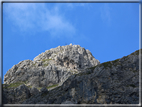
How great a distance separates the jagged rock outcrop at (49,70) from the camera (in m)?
142

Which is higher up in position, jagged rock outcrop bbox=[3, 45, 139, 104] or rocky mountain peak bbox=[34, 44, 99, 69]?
rocky mountain peak bbox=[34, 44, 99, 69]

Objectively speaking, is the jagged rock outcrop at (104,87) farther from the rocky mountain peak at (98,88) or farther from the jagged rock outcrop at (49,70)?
the jagged rock outcrop at (49,70)

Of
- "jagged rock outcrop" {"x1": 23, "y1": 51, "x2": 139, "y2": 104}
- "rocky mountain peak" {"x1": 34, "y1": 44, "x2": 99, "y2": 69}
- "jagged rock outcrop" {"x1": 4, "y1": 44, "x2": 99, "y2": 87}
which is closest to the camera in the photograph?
"jagged rock outcrop" {"x1": 23, "y1": 51, "x2": 139, "y2": 104}

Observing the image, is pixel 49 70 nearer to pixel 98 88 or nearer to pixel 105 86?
pixel 98 88

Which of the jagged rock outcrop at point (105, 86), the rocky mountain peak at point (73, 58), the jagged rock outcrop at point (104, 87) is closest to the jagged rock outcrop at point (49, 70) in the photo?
the rocky mountain peak at point (73, 58)

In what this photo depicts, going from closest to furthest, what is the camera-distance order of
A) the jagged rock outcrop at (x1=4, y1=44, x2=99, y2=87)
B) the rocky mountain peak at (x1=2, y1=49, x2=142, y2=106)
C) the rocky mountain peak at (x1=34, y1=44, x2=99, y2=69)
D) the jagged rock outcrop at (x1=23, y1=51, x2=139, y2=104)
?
the jagged rock outcrop at (x1=23, y1=51, x2=139, y2=104), the rocky mountain peak at (x1=2, y1=49, x2=142, y2=106), the jagged rock outcrop at (x1=4, y1=44, x2=99, y2=87), the rocky mountain peak at (x1=34, y1=44, x2=99, y2=69)

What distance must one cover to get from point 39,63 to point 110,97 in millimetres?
109939

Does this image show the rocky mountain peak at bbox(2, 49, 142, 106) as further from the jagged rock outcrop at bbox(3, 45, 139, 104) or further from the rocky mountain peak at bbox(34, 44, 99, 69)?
the rocky mountain peak at bbox(34, 44, 99, 69)

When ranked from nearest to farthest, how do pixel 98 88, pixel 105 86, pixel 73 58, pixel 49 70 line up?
pixel 98 88, pixel 105 86, pixel 49 70, pixel 73 58

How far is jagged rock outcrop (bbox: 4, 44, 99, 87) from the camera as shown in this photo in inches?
5610

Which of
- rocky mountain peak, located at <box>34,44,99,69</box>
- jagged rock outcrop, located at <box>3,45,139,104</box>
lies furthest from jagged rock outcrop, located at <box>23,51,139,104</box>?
rocky mountain peak, located at <box>34,44,99,69</box>

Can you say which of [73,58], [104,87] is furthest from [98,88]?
[73,58]

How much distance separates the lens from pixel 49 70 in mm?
149625

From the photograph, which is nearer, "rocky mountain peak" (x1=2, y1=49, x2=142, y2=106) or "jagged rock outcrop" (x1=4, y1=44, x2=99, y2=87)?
"rocky mountain peak" (x1=2, y1=49, x2=142, y2=106)
